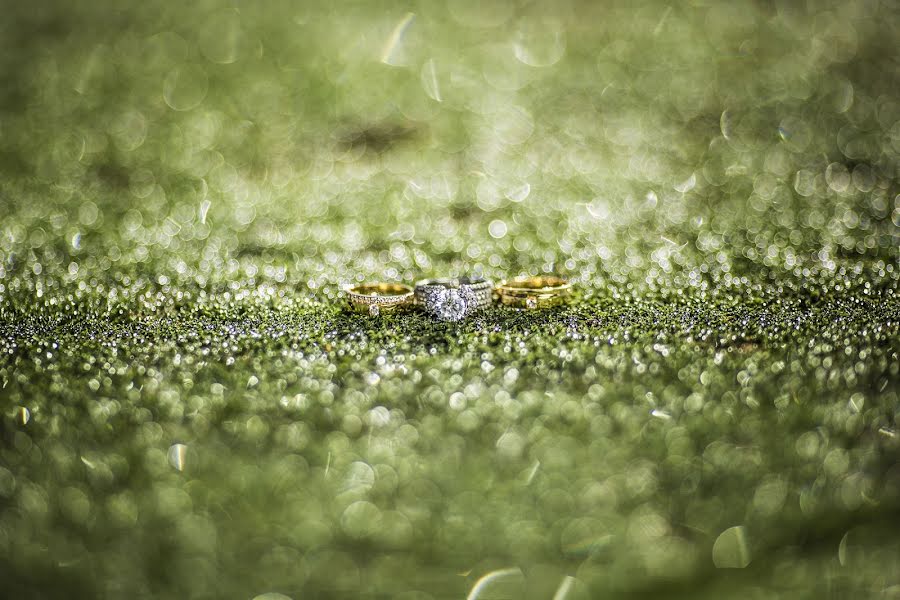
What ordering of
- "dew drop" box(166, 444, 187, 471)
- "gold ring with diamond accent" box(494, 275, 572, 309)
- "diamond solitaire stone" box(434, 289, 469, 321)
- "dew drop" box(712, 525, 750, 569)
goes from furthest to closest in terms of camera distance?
"gold ring with diamond accent" box(494, 275, 572, 309), "diamond solitaire stone" box(434, 289, 469, 321), "dew drop" box(166, 444, 187, 471), "dew drop" box(712, 525, 750, 569)

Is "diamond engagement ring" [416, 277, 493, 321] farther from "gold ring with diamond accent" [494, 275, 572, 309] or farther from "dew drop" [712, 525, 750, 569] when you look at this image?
"dew drop" [712, 525, 750, 569]

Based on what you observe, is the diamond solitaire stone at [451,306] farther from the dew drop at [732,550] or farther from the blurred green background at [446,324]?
the dew drop at [732,550]

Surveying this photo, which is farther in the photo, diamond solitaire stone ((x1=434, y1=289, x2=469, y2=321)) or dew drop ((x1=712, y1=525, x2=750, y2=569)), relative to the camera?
diamond solitaire stone ((x1=434, y1=289, x2=469, y2=321))

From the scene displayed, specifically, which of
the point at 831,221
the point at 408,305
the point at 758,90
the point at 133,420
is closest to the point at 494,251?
the point at 408,305

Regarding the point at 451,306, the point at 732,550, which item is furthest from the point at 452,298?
the point at 732,550

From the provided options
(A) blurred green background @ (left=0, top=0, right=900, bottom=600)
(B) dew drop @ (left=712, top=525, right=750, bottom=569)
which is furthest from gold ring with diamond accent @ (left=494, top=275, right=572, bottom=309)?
(B) dew drop @ (left=712, top=525, right=750, bottom=569)

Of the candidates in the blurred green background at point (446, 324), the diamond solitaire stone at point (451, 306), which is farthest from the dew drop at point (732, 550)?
the diamond solitaire stone at point (451, 306)
